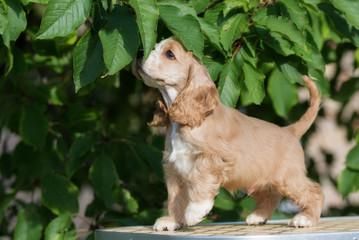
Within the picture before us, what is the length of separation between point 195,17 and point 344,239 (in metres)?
0.89

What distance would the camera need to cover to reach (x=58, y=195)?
4.39 m

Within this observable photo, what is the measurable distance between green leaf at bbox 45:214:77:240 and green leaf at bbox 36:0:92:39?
1.15m

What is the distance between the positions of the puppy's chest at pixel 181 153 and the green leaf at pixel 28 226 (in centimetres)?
126

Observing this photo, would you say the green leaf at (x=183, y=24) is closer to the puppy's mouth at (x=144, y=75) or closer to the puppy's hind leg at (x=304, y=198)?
the puppy's mouth at (x=144, y=75)

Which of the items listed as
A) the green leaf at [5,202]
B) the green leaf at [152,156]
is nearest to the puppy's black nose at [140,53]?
the green leaf at [152,156]

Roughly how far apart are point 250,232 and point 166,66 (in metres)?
0.57

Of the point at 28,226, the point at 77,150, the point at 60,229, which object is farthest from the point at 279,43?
the point at 28,226

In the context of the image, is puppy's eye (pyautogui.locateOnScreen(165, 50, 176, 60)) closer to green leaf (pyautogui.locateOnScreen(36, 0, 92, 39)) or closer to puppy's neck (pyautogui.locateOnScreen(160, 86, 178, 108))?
puppy's neck (pyautogui.locateOnScreen(160, 86, 178, 108))

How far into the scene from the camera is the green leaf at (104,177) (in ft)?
14.3

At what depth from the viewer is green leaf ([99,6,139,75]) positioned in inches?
129

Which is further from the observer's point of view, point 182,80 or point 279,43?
point 279,43

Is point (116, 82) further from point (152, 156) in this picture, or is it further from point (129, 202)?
point (129, 202)

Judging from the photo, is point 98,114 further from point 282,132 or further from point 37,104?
point 282,132

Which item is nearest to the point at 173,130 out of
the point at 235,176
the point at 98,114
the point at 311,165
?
the point at 235,176
